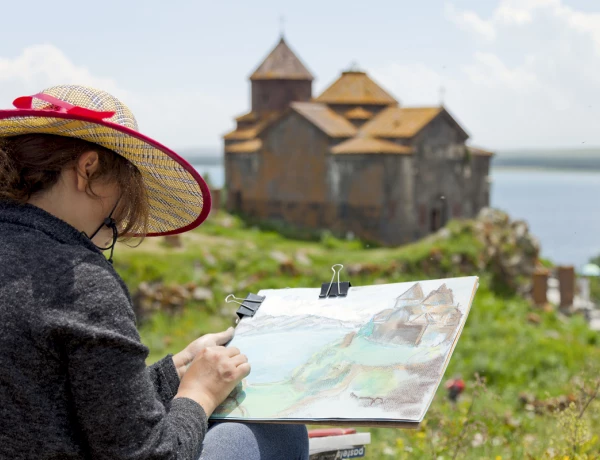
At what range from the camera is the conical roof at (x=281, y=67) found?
81.1ft

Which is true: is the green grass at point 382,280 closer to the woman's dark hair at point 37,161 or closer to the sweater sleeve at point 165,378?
the sweater sleeve at point 165,378

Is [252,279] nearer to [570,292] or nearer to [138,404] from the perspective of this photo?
[570,292]

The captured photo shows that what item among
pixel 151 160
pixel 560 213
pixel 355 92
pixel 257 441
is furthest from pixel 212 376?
pixel 560 213

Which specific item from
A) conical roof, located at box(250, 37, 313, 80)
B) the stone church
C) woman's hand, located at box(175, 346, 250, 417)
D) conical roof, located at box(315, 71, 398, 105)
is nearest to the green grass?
the stone church

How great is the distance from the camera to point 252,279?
15.1 m

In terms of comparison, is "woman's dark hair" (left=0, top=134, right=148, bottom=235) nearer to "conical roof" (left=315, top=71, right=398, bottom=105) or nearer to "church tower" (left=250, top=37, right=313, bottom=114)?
"conical roof" (left=315, top=71, right=398, bottom=105)

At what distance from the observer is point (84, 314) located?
142 cm

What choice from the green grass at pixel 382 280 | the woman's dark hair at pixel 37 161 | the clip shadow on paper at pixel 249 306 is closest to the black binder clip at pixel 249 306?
the clip shadow on paper at pixel 249 306

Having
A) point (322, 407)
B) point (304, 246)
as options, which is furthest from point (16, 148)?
point (304, 246)

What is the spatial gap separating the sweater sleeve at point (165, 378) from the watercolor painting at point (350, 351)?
0.17 meters

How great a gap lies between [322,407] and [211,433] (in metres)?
0.28

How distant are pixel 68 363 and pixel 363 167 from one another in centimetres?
1944

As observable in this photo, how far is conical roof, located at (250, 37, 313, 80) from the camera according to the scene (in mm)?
24734

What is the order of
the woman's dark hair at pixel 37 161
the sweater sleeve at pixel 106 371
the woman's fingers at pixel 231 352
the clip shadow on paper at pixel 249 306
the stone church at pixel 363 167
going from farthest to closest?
1. the stone church at pixel 363 167
2. the clip shadow on paper at pixel 249 306
3. the woman's fingers at pixel 231 352
4. the woman's dark hair at pixel 37 161
5. the sweater sleeve at pixel 106 371
